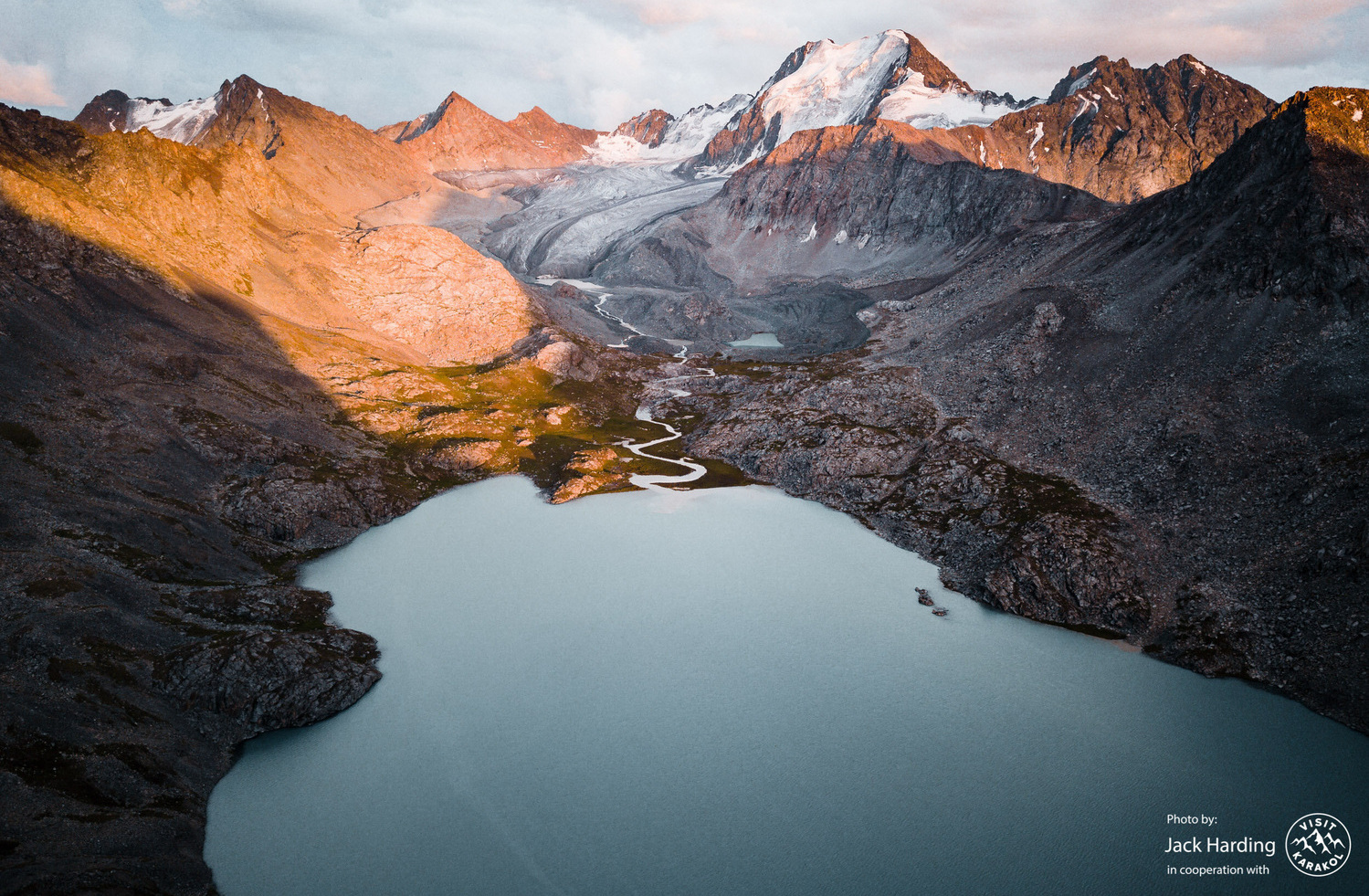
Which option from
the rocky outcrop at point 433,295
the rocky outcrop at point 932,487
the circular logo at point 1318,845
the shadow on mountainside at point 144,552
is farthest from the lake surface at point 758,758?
the rocky outcrop at point 433,295

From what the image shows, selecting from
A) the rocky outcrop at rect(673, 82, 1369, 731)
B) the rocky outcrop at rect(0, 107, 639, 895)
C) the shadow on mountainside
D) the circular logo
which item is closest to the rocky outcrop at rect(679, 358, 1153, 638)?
the rocky outcrop at rect(673, 82, 1369, 731)

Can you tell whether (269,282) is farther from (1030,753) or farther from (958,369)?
(1030,753)

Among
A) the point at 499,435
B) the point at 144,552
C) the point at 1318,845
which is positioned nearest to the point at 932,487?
the point at 1318,845

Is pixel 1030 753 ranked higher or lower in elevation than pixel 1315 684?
lower

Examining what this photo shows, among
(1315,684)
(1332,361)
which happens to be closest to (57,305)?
(1315,684)

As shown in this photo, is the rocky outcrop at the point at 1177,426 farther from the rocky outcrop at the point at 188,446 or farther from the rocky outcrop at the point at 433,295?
the rocky outcrop at the point at 433,295

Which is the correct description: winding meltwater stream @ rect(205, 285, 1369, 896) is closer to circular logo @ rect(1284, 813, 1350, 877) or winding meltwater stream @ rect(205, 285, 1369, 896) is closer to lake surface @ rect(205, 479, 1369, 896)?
lake surface @ rect(205, 479, 1369, 896)
